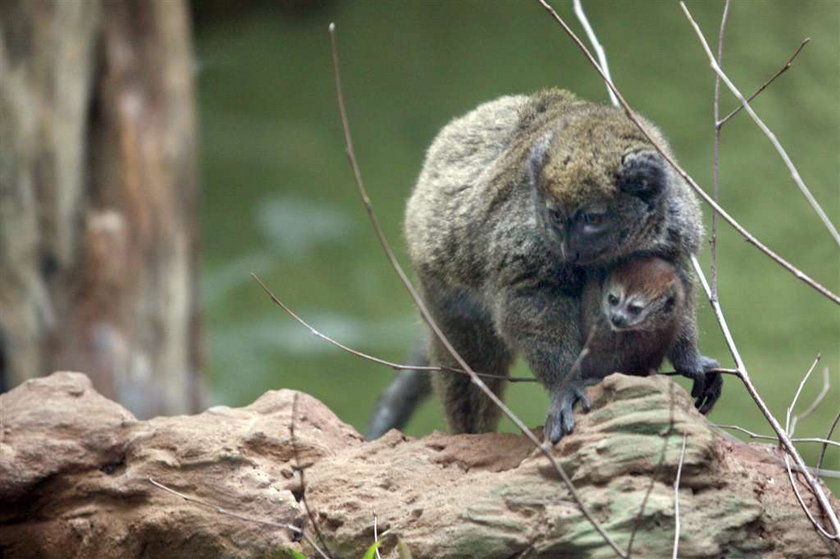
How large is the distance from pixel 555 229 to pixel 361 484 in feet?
4.30

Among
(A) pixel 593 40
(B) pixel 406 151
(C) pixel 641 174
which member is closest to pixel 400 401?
(A) pixel 593 40

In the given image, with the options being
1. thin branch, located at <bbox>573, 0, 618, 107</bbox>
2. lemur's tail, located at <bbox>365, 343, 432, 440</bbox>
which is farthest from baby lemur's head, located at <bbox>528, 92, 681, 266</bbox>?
lemur's tail, located at <bbox>365, 343, 432, 440</bbox>

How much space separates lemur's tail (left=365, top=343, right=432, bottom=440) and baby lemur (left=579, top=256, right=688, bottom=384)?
2616 mm

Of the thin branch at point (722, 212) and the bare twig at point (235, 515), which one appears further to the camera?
the bare twig at point (235, 515)

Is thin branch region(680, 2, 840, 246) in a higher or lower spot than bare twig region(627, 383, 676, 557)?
higher

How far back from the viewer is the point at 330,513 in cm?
444

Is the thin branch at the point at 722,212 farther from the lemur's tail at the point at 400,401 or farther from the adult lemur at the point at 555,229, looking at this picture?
the lemur's tail at the point at 400,401

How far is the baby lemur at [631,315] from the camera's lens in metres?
4.45

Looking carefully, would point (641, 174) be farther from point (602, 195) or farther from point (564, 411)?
point (564, 411)

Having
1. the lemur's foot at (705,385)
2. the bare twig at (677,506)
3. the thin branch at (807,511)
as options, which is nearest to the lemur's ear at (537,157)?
the lemur's foot at (705,385)

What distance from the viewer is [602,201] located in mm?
4758

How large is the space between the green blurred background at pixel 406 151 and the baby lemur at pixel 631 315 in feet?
18.2

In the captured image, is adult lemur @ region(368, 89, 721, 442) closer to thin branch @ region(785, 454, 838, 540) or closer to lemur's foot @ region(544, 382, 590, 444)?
lemur's foot @ region(544, 382, 590, 444)

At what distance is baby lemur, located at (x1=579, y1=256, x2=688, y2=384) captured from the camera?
4.45 m
